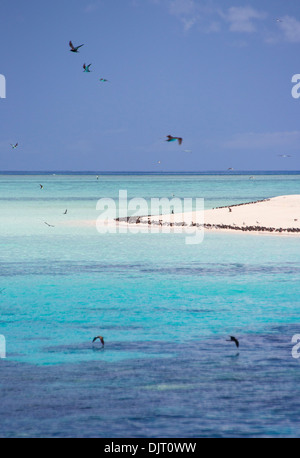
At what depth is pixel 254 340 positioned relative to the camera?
13.4 meters

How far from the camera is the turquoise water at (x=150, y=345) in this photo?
939cm

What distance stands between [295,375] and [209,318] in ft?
14.9

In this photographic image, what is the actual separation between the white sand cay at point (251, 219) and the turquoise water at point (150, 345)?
386 inches

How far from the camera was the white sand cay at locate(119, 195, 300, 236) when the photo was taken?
3628 cm

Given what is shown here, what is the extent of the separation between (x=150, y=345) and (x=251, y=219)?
90.6 feet

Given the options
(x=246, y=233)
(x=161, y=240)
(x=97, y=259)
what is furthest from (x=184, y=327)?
(x=246, y=233)

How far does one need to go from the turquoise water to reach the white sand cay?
9.80 meters
